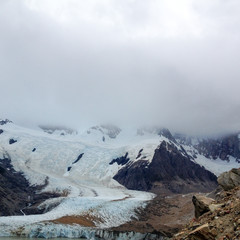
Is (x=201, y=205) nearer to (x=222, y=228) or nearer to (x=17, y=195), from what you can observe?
(x=222, y=228)

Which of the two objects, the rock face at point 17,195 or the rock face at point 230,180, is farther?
the rock face at point 17,195

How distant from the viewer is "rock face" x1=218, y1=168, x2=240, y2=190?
26403 mm

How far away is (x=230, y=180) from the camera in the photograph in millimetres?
26828

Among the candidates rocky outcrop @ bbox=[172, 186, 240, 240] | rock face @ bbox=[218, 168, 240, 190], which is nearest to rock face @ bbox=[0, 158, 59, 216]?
rock face @ bbox=[218, 168, 240, 190]

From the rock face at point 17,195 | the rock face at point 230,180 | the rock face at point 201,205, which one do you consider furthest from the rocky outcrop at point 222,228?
the rock face at point 17,195

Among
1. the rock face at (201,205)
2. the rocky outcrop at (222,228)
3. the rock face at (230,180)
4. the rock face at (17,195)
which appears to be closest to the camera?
the rocky outcrop at (222,228)

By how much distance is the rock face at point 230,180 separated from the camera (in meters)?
26.4

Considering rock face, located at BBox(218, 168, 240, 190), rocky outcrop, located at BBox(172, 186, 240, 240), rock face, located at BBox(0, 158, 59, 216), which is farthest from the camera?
rock face, located at BBox(0, 158, 59, 216)

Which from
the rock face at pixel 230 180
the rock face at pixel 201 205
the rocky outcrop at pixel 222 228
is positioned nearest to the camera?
the rocky outcrop at pixel 222 228

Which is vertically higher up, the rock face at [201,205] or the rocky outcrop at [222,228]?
the rock face at [201,205]

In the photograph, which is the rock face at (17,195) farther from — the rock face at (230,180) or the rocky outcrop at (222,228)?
the rocky outcrop at (222,228)

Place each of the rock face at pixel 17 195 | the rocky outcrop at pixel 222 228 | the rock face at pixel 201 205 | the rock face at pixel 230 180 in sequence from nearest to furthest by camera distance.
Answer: the rocky outcrop at pixel 222 228 < the rock face at pixel 201 205 < the rock face at pixel 230 180 < the rock face at pixel 17 195

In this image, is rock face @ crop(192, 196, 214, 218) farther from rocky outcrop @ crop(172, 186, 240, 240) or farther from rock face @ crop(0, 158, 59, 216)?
rock face @ crop(0, 158, 59, 216)

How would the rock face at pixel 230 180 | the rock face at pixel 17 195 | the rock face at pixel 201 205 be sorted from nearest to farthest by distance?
the rock face at pixel 201 205
the rock face at pixel 230 180
the rock face at pixel 17 195
